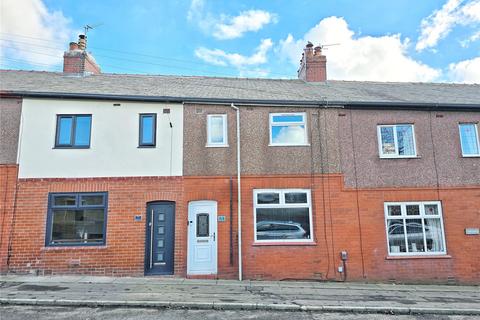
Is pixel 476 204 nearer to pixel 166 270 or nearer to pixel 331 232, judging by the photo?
pixel 331 232

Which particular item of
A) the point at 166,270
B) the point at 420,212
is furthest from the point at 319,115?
the point at 166,270

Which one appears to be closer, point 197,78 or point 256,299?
point 256,299

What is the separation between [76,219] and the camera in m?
9.38

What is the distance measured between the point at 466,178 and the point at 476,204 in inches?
33.7

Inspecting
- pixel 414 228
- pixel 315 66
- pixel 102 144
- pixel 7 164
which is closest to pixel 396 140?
pixel 414 228

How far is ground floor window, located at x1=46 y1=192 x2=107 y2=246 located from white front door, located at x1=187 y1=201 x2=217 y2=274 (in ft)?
8.49

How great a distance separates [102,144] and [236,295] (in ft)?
19.6

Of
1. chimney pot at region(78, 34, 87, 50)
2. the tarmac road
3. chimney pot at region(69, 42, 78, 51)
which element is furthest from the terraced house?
chimney pot at region(78, 34, 87, 50)

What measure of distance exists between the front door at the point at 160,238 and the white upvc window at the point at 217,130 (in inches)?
91.8

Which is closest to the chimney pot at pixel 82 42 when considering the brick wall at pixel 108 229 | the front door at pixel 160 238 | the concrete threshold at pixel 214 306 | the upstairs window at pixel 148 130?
the upstairs window at pixel 148 130

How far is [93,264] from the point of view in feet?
29.7

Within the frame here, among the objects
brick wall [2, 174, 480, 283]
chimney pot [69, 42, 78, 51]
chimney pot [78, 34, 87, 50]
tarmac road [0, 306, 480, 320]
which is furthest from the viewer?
chimney pot [78, 34, 87, 50]

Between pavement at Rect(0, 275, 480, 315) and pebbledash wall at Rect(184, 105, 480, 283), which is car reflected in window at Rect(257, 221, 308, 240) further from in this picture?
pavement at Rect(0, 275, 480, 315)

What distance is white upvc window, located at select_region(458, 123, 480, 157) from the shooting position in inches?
406
